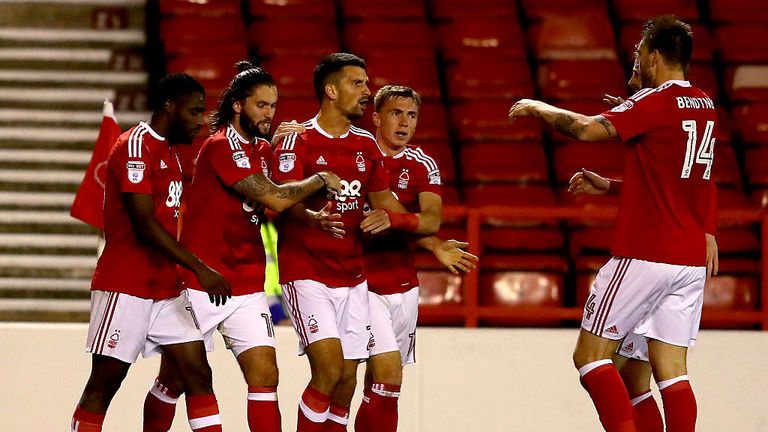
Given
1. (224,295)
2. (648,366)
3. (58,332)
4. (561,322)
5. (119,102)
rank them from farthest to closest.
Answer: (119,102)
(561,322)
(58,332)
(648,366)
(224,295)

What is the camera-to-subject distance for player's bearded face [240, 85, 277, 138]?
561 centimetres

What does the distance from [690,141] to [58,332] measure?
3852 mm

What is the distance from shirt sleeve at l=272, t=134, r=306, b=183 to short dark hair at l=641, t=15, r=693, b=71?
1588 mm

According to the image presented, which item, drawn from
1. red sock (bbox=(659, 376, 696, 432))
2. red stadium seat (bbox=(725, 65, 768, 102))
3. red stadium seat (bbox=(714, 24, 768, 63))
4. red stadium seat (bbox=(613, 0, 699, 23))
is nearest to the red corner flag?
red sock (bbox=(659, 376, 696, 432))

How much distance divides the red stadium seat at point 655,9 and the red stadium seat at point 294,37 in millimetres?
2454

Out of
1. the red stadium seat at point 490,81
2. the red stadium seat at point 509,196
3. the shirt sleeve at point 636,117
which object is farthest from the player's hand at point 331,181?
the red stadium seat at point 490,81

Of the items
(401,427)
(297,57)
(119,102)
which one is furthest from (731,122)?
(119,102)

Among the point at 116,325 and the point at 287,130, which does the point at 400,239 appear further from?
the point at 116,325

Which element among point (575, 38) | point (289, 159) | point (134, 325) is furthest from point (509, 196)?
point (134, 325)

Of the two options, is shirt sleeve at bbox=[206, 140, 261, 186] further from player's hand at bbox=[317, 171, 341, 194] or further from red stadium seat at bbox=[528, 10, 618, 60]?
red stadium seat at bbox=[528, 10, 618, 60]

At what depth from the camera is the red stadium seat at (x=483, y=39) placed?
10.0 metres

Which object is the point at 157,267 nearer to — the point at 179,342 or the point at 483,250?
the point at 179,342

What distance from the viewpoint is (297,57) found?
32.5 feet

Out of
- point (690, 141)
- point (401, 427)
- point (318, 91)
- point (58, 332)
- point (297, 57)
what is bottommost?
point (401, 427)
